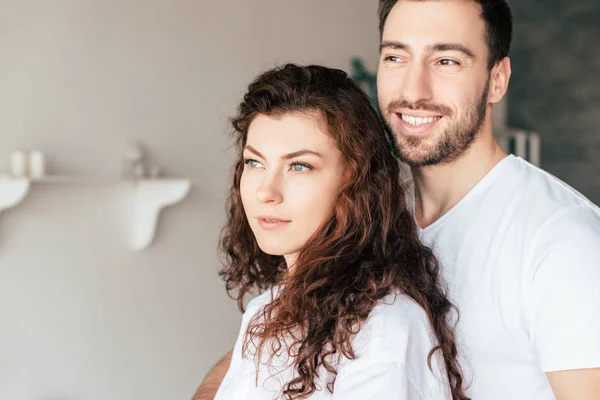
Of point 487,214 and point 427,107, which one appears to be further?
point 427,107

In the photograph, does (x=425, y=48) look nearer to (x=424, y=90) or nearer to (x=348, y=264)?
(x=424, y=90)

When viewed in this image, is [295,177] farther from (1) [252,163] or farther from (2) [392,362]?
(2) [392,362]

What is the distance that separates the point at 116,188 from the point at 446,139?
141 cm

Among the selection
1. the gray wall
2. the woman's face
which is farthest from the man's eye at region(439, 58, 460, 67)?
the gray wall

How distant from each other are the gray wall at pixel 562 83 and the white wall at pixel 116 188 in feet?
7.94

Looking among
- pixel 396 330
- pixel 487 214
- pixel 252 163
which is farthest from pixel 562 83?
pixel 396 330

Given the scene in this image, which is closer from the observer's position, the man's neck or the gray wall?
the man's neck

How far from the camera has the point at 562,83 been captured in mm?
4887

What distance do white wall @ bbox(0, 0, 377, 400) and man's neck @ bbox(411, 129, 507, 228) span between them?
131 cm

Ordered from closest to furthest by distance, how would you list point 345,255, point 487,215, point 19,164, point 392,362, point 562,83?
point 392,362, point 345,255, point 487,215, point 19,164, point 562,83

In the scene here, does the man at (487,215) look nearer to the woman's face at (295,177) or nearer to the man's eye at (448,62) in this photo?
the man's eye at (448,62)

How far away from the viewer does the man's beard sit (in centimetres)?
157

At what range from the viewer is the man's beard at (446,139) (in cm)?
157

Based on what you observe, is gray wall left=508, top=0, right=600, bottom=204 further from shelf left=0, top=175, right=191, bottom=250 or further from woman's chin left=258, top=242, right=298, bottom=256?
woman's chin left=258, top=242, right=298, bottom=256
